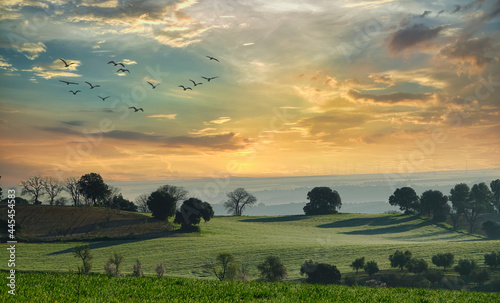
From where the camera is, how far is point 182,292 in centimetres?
1667

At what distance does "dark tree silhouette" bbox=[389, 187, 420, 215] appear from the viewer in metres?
171

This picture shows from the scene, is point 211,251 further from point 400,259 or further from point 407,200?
point 407,200

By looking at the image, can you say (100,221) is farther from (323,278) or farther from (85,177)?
(323,278)

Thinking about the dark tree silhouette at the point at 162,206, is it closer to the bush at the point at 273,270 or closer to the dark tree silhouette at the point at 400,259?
the bush at the point at 273,270

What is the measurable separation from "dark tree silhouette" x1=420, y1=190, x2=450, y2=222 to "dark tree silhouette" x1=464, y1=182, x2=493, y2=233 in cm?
1534

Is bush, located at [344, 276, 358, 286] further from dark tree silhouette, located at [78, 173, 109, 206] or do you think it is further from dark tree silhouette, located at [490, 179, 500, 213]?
A: dark tree silhouette, located at [490, 179, 500, 213]

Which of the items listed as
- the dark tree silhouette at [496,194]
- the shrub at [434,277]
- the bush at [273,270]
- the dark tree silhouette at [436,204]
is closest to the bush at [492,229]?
the dark tree silhouette at [436,204]

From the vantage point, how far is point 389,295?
60.6 feet

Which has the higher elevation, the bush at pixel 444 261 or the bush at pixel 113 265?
the bush at pixel 113 265

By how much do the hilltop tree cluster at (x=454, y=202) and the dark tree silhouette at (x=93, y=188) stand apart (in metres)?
117

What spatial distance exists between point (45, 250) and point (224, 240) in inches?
1599

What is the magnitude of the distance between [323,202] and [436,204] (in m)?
46.5

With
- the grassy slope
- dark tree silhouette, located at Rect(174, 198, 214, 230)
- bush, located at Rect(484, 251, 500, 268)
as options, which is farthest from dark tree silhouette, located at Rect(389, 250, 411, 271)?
dark tree silhouette, located at Rect(174, 198, 214, 230)

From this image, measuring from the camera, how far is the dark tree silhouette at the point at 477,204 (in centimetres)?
17138
